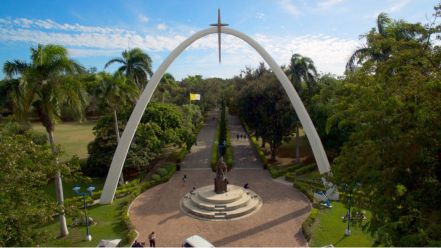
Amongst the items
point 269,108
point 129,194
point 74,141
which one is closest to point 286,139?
point 269,108

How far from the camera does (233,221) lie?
699 inches

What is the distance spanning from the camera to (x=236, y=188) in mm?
21438

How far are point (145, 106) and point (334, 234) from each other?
14865 millimetres

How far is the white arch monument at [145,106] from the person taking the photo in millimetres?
20656

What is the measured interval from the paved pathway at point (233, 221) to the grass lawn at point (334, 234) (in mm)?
833

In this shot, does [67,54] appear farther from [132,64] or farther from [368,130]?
[368,130]

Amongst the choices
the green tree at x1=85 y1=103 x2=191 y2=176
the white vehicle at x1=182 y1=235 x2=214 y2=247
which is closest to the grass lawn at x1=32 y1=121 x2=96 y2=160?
the green tree at x1=85 y1=103 x2=191 y2=176

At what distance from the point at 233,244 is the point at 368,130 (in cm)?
962

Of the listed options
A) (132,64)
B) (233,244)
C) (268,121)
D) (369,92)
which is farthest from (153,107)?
(369,92)

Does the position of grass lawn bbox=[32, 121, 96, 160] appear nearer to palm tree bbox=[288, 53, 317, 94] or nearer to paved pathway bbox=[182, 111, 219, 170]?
paved pathway bbox=[182, 111, 219, 170]

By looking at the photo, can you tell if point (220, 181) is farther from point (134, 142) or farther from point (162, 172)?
point (134, 142)

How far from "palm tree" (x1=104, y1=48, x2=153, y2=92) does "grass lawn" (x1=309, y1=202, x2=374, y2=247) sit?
19718 millimetres

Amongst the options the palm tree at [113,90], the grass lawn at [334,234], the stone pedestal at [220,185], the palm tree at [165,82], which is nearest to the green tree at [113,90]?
the palm tree at [113,90]

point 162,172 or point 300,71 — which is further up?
point 300,71
